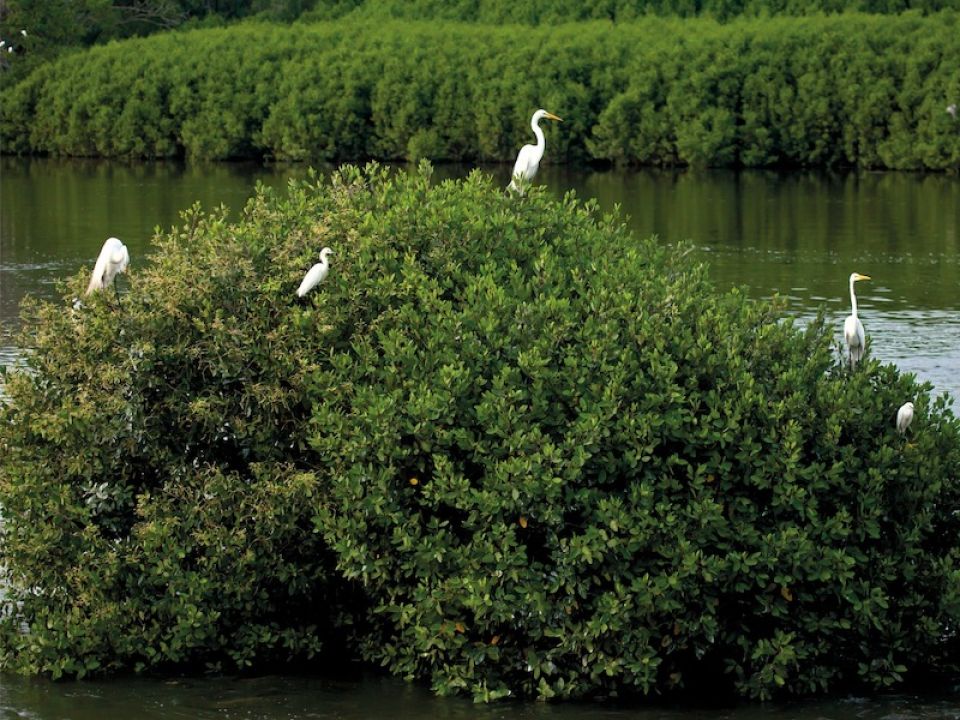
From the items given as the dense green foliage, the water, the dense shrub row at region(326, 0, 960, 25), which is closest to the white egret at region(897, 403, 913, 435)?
the dense green foliage

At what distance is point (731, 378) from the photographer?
29.1ft

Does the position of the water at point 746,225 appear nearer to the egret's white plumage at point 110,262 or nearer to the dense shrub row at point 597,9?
the egret's white plumage at point 110,262

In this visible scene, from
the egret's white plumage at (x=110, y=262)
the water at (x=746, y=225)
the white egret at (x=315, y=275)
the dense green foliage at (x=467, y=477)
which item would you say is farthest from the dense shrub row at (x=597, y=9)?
the white egret at (x=315, y=275)

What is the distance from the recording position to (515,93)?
1865 inches

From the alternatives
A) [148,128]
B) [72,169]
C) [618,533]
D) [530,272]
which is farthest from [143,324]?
[148,128]

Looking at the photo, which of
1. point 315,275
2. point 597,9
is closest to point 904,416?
point 315,275

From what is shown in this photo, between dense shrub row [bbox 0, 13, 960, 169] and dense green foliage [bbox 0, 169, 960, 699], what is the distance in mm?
33918

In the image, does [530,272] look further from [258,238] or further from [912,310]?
Answer: [912,310]

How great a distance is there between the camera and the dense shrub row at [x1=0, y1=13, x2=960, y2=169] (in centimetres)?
4378

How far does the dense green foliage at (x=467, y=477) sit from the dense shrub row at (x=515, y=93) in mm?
33918

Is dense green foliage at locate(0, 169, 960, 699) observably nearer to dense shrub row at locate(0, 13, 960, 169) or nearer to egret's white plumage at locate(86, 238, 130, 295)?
egret's white plumage at locate(86, 238, 130, 295)

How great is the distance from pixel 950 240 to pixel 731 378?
21697 mm

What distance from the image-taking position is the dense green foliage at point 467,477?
866 centimetres

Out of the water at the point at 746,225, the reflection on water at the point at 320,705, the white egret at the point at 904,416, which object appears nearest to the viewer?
the reflection on water at the point at 320,705
